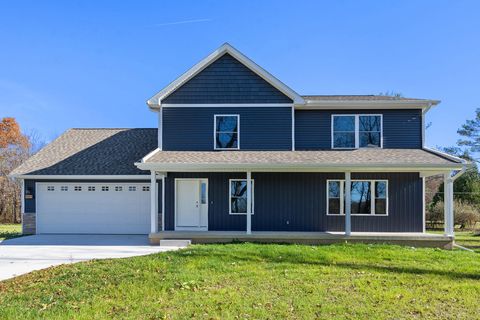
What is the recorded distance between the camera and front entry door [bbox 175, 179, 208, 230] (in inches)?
527

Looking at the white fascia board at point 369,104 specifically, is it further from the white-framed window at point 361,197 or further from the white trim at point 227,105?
the white-framed window at point 361,197

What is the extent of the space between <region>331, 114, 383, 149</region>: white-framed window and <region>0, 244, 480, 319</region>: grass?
17.9 feet

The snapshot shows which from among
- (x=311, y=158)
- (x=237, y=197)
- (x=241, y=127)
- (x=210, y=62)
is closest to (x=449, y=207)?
(x=311, y=158)

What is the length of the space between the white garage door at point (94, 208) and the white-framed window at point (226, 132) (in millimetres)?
3461

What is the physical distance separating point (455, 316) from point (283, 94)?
968 centimetres

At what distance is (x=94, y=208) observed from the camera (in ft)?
47.3

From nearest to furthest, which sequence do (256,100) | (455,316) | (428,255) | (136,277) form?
1. (455,316)
2. (136,277)
3. (428,255)
4. (256,100)

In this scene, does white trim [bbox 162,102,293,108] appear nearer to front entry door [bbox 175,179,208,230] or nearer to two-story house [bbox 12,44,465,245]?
two-story house [bbox 12,44,465,245]

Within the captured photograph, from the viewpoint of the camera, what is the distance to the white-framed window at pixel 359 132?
44.6 ft

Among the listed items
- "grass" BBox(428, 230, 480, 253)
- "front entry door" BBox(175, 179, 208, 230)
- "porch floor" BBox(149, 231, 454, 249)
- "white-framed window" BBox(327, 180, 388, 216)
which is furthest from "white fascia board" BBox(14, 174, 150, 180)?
"grass" BBox(428, 230, 480, 253)

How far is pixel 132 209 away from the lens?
14.3m

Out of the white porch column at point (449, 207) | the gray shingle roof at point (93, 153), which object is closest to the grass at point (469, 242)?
the white porch column at point (449, 207)

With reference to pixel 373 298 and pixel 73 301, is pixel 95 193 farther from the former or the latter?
pixel 373 298

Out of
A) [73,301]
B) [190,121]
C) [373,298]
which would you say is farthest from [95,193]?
[373,298]
